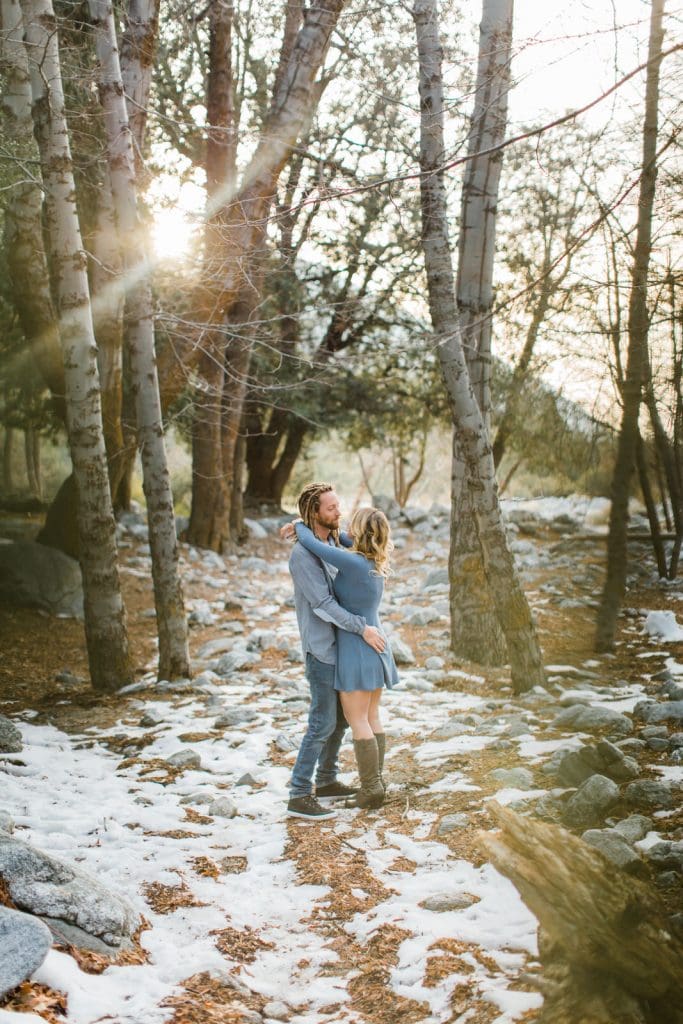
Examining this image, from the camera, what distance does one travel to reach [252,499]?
20719mm

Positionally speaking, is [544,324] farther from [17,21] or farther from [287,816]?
[287,816]

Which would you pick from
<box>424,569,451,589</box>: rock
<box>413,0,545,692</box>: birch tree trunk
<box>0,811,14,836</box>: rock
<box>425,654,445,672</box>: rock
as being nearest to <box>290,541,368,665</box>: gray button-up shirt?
<box>0,811,14,836</box>: rock

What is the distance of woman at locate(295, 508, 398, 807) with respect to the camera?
467 cm

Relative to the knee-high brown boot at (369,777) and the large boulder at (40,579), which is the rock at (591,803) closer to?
the knee-high brown boot at (369,777)

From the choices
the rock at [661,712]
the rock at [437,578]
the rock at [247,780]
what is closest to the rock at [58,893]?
the rock at [247,780]

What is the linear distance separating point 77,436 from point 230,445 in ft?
23.1

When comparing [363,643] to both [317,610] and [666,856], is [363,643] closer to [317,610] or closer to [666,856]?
[317,610]

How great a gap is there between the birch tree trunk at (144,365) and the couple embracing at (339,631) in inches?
115

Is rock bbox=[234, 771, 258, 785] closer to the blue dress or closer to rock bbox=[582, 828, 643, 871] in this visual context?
the blue dress

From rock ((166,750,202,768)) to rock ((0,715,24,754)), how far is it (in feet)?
3.32

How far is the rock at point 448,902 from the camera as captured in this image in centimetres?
360

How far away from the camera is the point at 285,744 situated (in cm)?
596

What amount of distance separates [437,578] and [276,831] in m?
8.01

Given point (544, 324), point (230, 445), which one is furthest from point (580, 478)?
point (230, 445)
